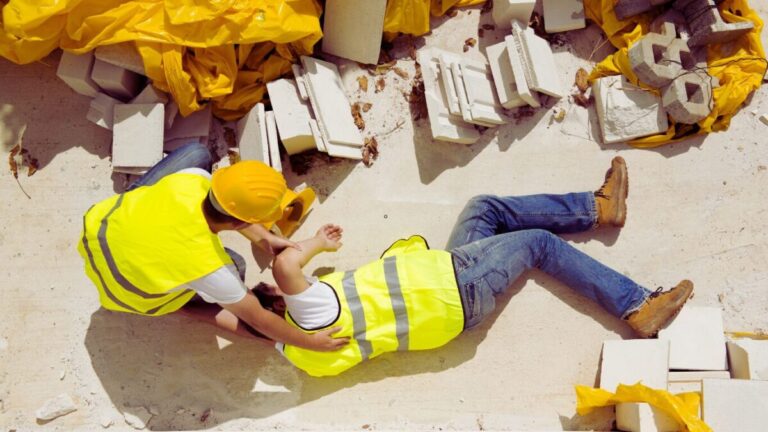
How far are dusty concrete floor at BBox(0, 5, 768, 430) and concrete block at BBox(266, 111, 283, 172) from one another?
23 centimetres

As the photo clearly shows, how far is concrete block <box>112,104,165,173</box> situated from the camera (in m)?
3.72

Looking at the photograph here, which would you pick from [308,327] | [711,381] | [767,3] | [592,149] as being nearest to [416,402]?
[308,327]

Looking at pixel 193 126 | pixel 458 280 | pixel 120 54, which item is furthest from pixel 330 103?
pixel 458 280

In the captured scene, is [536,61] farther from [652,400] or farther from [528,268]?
[652,400]

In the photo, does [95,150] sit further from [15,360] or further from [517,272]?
[517,272]

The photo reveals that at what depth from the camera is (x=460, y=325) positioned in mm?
3371

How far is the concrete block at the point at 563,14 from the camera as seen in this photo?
4.08 meters

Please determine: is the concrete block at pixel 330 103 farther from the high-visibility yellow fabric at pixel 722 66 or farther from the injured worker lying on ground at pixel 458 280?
the high-visibility yellow fabric at pixel 722 66

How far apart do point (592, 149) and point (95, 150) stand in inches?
117

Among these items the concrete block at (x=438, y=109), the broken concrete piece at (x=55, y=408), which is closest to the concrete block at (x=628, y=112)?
the concrete block at (x=438, y=109)

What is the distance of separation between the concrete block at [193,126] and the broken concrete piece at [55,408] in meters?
1.54

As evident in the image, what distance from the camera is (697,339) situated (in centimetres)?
353

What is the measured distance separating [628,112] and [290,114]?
197 cm

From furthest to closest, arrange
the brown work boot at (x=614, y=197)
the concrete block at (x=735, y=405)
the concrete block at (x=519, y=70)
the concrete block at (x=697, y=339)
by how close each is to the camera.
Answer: the concrete block at (x=519, y=70) → the brown work boot at (x=614, y=197) → the concrete block at (x=697, y=339) → the concrete block at (x=735, y=405)
